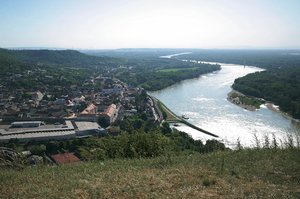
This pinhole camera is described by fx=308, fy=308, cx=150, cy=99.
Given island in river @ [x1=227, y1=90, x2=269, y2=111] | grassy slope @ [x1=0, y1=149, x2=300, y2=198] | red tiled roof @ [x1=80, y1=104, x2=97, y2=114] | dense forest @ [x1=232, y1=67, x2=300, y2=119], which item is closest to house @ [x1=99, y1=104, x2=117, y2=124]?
red tiled roof @ [x1=80, y1=104, x2=97, y2=114]

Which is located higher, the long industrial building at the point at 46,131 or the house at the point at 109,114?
the long industrial building at the point at 46,131

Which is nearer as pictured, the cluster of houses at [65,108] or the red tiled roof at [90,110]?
the cluster of houses at [65,108]

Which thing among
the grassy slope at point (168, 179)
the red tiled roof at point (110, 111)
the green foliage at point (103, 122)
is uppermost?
the grassy slope at point (168, 179)

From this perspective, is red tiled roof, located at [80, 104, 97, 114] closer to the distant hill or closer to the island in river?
the island in river

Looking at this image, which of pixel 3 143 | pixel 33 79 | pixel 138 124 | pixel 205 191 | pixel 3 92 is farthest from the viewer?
pixel 33 79

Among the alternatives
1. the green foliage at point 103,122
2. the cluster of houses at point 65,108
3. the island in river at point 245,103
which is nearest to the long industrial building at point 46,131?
the cluster of houses at point 65,108

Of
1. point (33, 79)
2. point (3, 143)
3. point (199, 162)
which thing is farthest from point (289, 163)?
point (33, 79)

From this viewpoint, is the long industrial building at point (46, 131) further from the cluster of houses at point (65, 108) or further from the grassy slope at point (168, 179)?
the grassy slope at point (168, 179)

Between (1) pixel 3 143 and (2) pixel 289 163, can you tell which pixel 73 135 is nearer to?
(1) pixel 3 143
